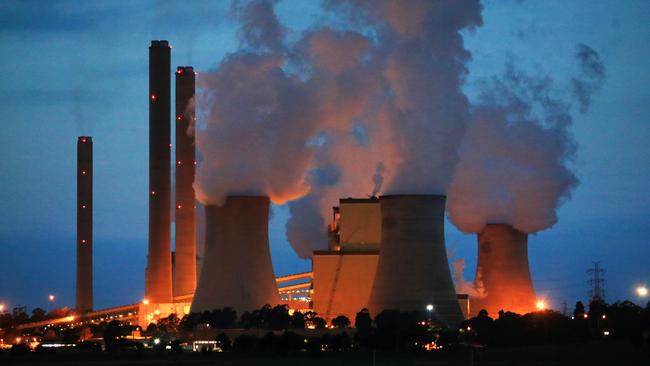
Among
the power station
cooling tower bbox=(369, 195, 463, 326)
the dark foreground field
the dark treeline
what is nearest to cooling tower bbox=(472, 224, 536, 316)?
the power station

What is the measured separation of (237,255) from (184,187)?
83.5 feet

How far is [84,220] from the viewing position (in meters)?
87.8

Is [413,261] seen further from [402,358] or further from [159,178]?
[159,178]

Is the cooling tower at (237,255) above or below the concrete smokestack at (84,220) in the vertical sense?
below

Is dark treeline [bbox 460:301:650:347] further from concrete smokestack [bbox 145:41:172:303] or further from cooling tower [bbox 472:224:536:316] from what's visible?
concrete smokestack [bbox 145:41:172:303]

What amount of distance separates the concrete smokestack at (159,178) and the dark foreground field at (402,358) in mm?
25641

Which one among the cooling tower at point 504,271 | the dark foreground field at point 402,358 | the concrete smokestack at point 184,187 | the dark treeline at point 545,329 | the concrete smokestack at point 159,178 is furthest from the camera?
the concrete smokestack at point 184,187

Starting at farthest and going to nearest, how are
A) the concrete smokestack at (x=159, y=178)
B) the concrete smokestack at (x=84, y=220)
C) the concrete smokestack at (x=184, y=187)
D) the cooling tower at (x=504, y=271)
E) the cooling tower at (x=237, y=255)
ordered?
1. the concrete smokestack at (x=84, y=220)
2. the concrete smokestack at (x=184, y=187)
3. the concrete smokestack at (x=159, y=178)
4. the cooling tower at (x=504, y=271)
5. the cooling tower at (x=237, y=255)

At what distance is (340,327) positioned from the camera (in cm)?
5681

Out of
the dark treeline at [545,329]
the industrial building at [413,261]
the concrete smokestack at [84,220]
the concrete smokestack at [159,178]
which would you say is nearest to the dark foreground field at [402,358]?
the dark treeline at [545,329]

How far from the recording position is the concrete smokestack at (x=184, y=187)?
79.6 meters

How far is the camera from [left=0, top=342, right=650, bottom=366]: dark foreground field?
150ft

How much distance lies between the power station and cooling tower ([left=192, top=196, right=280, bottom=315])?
0.04 metres

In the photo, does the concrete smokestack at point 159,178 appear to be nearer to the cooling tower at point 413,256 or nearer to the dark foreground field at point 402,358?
the dark foreground field at point 402,358
